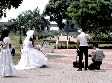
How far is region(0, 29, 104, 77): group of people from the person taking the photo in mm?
18773

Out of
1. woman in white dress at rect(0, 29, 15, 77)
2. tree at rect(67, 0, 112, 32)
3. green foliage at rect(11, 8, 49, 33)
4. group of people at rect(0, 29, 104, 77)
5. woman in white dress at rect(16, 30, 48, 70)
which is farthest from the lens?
green foliage at rect(11, 8, 49, 33)

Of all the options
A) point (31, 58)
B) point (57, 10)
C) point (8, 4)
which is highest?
point (57, 10)

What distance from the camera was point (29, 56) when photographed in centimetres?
2355

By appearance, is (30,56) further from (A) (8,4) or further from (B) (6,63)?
(A) (8,4)

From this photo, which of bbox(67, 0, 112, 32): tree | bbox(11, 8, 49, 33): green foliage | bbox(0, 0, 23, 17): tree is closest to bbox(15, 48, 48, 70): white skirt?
bbox(0, 0, 23, 17): tree

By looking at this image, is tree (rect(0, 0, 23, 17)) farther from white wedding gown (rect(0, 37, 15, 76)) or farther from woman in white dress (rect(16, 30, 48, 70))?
white wedding gown (rect(0, 37, 15, 76))

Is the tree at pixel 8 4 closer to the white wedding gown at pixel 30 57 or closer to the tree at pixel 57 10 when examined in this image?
the white wedding gown at pixel 30 57

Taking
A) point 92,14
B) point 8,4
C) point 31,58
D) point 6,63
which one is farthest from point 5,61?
point 92,14

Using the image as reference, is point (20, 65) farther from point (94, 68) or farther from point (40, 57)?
point (94, 68)

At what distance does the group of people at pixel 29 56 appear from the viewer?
1877cm

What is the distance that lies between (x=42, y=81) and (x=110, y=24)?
56967mm

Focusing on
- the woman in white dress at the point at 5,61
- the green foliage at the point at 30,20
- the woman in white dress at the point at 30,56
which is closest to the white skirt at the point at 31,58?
the woman in white dress at the point at 30,56

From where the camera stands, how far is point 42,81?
55.2 ft

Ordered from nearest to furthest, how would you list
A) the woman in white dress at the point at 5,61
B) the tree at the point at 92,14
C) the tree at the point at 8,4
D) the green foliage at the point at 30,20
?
the woman in white dress at the point at 5,61
the tree at the point at 8,4
the tree at the point at 92,14
the green foliage at the point at 30,20
